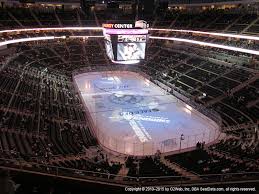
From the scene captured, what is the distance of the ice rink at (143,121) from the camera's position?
27.5 metres

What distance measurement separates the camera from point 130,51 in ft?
125

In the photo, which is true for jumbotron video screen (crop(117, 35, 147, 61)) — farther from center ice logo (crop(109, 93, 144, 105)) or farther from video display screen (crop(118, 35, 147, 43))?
center ice logo (crop(109, 93, 144, 105))

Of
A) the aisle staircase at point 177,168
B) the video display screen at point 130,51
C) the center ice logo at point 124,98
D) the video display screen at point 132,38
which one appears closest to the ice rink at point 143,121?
the center ice logo at point 124,98

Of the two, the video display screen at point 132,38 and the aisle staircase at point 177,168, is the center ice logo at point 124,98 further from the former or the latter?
the aisle staircase at point 177,168

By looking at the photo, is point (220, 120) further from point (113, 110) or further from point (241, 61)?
point (241, 61)

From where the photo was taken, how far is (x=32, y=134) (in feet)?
80.2

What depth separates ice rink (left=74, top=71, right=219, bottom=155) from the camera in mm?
27469

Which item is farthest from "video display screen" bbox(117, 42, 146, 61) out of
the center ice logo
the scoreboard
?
the center ice logo

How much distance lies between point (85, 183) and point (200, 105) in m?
29.6

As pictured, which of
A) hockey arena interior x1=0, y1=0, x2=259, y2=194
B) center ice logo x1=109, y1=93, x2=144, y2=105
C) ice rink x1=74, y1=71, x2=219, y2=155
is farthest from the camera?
center ice logo x1=109, y1=93, x2=144, y2=105

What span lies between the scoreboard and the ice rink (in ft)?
19.7

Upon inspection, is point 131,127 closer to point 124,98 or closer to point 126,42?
point 124,98

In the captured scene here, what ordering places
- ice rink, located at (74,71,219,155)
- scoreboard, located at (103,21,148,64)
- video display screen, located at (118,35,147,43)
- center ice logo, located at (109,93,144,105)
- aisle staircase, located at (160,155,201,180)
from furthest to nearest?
center ice logo, located at (109,93,144,105) < video display screen, located at (118,35,147,43) < scoreboard, located at (103,21,148,64) < ice rink, located at (74,71,219,155) < aisle staircase, located at (160,155,201,180)

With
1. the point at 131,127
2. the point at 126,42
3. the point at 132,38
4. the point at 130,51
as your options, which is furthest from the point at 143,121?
the point at 132,38
